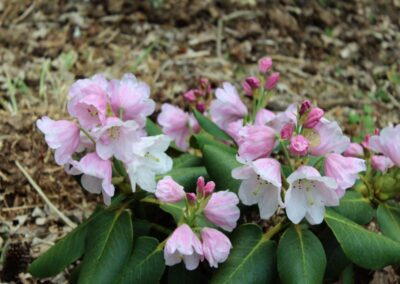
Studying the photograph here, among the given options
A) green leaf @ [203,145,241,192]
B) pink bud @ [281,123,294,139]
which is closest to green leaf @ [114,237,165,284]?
green leaf @ [203,145,241,192]

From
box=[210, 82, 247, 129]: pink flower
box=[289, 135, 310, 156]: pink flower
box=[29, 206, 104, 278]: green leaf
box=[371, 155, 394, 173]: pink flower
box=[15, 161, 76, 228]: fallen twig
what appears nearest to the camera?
box=[289, 135, 310, 156]: pink flower

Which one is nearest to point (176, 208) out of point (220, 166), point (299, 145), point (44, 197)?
point (220, 166)

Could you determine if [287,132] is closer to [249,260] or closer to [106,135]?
[249,260]

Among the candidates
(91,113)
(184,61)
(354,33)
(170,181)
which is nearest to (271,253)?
(170,181)

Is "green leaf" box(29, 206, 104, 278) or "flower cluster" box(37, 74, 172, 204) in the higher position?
"flower cluster" box(37, 74, 172, 204)

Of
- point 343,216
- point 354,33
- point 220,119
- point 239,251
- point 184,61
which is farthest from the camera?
point 354,33

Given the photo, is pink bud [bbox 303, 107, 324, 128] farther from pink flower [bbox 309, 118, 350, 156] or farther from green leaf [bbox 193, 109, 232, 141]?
green leaf [bbox 193, 109, 232, 141]

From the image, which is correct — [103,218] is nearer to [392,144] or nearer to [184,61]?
[392,144]
